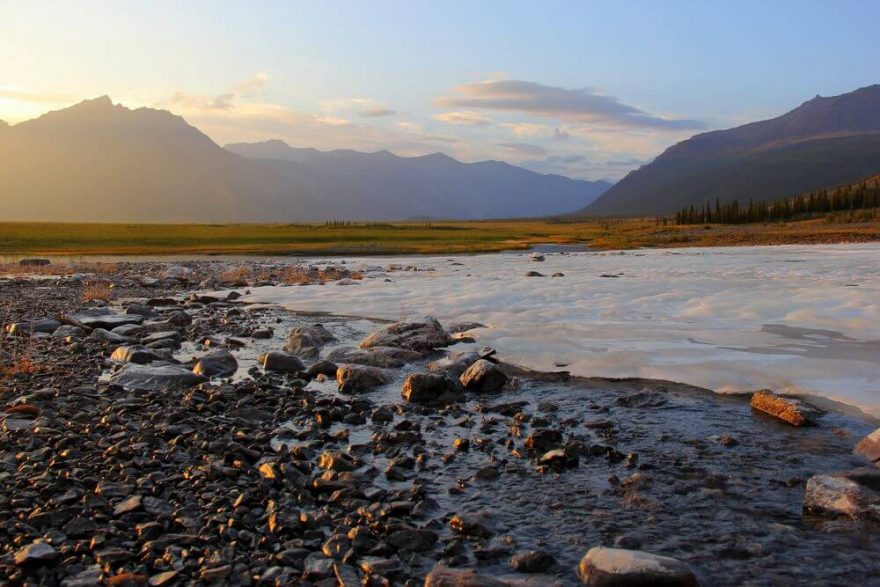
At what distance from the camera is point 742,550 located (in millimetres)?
6059

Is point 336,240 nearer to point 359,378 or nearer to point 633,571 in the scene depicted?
point 359,378

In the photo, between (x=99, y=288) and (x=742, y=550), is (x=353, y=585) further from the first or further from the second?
(x=99, y=288)

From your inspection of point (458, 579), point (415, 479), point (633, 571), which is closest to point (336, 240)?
point (415, 479)

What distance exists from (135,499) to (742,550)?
6.05m

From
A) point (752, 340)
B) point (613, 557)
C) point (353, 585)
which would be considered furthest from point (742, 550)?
point (752, 340)

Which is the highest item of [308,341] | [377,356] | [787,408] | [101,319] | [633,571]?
[101,319]

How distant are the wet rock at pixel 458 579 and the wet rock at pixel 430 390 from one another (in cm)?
564

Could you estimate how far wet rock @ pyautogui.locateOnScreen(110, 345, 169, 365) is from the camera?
554 inches

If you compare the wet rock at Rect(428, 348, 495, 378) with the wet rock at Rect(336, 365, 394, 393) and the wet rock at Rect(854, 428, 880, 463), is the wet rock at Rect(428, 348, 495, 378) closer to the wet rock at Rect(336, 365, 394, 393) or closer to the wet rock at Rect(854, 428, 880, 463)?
the wet rock at Rect(336, 365, 394, 393)

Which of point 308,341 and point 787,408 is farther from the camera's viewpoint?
point 308,341

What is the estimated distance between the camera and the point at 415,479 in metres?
7.72

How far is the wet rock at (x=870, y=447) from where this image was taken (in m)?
7.97

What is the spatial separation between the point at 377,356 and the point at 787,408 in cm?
792

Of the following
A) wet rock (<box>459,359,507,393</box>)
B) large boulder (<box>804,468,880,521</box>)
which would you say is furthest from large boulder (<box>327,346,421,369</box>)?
large boulder (<box>804,468,880,521</box>)
